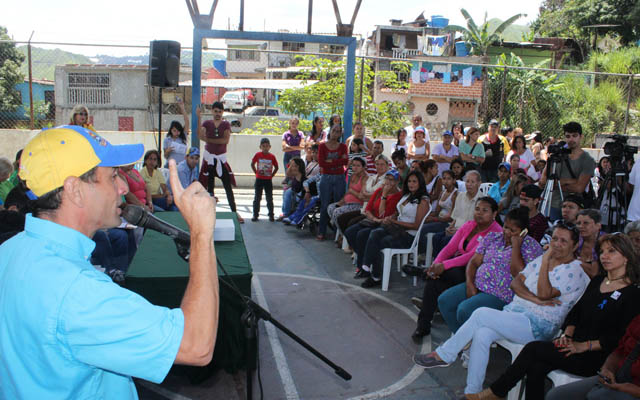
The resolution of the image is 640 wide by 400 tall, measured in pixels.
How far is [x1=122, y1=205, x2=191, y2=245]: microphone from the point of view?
1.88 meters

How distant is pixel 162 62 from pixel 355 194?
138 inches

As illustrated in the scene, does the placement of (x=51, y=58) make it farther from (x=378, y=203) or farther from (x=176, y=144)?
(x=378, y=203)

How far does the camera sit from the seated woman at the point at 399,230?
19.9 ft

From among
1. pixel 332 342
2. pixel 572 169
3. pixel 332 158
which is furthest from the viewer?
pixel 332 158

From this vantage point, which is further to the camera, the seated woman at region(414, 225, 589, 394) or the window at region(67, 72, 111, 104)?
the window at region(67, 72, 111, 104)

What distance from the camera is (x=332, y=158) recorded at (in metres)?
7.96

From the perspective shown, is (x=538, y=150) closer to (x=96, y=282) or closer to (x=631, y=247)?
(x=631, y=247)

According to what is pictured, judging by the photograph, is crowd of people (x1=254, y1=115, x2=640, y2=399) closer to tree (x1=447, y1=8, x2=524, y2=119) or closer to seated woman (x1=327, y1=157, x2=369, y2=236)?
seated woman (x1=327, y1=157, x2=369, y2=236)

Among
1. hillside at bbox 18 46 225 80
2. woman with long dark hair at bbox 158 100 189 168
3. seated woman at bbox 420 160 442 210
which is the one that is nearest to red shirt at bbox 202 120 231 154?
woman with long dark hair at bbox 158 100 189 168

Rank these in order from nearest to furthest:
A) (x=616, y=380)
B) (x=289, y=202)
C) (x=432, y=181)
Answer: (x=616, y=380), (x=432, y=181), (x=289, y=202)

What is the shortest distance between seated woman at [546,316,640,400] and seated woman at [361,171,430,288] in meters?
2.98

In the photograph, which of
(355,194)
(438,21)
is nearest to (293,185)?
(355,194)

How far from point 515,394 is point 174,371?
235 centimetres

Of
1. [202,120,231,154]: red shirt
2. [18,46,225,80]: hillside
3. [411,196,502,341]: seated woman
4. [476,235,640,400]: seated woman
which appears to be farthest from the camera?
[18,46,225,80]: hillside
